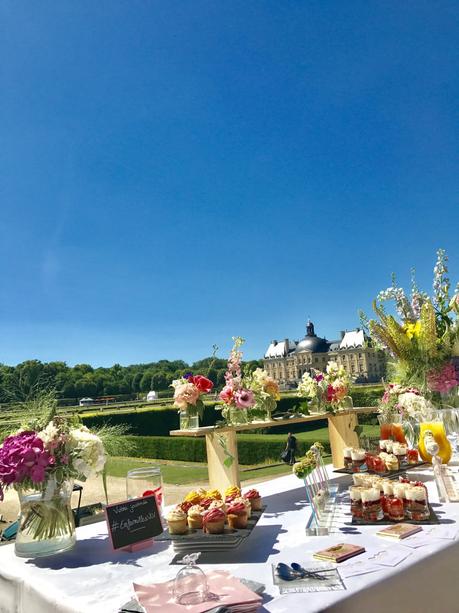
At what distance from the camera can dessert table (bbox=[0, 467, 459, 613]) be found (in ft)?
5.08

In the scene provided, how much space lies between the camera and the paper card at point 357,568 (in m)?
1.65

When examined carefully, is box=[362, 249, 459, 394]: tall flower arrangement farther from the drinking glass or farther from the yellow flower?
the drinking glass

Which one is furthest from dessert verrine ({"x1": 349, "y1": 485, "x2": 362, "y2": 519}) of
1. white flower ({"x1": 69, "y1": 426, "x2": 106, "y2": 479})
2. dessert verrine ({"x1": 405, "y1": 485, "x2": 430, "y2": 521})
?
white flower ({"x1": 69, "y1": 426, "x2": 106, "y2": 479})

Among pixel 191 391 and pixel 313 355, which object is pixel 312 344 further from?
pixel 191 391

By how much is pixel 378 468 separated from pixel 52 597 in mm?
2153

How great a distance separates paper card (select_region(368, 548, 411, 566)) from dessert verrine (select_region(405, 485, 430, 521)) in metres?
0.45

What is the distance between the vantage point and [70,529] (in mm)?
2232

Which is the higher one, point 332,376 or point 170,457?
point 332,376

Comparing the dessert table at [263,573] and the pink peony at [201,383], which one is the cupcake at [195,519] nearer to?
the dessert table at [263,573]

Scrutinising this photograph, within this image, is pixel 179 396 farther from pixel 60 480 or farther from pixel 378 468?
pixel 378 468

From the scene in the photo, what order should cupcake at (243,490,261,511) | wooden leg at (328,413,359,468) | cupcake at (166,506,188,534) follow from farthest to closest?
1. wooden leg at (328,413,359,468)
2. cupcake at (243,490,261,511)
3. cupcake at (166,506,188,534)

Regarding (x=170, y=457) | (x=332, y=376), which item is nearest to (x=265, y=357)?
(x=170, y=457)

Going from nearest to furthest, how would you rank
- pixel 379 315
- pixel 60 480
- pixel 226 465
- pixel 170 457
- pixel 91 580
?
pixel 91 580 → pixel 60 480 → pixel 226 465 → pixel 379 315 → pixel 170 457

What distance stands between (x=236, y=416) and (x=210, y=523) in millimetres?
1124
